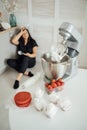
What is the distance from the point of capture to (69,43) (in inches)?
35.9

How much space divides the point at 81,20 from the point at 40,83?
1371mm

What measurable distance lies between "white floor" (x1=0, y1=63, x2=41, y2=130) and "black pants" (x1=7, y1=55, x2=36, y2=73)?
12cm

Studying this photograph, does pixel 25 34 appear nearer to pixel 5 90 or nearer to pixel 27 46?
pixel 27 46

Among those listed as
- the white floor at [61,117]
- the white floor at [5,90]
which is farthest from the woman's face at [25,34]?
the white floor at [61,117]

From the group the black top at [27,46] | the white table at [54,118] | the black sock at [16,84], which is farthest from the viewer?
the black top at [27,46]

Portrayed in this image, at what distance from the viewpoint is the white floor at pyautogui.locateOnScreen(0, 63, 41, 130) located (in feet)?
4.58

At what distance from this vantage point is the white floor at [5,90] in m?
1.40

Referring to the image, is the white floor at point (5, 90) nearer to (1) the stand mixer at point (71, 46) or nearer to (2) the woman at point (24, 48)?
(2) the woman at point (24, 48)

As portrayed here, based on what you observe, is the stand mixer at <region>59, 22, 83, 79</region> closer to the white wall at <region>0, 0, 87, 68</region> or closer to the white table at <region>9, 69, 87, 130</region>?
the white table at <region>9, 69, 87, 130</region>

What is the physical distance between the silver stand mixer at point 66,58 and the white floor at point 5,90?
791mm

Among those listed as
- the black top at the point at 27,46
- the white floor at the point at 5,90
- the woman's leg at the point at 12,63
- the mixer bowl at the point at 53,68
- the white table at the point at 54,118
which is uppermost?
the mixer bowl at the point at 53,68

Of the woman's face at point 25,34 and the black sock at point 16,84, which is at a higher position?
Result: the woman's face at point 25,34

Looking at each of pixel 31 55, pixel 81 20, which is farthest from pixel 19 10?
pixel 81 20

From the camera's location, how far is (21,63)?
6.78ft
